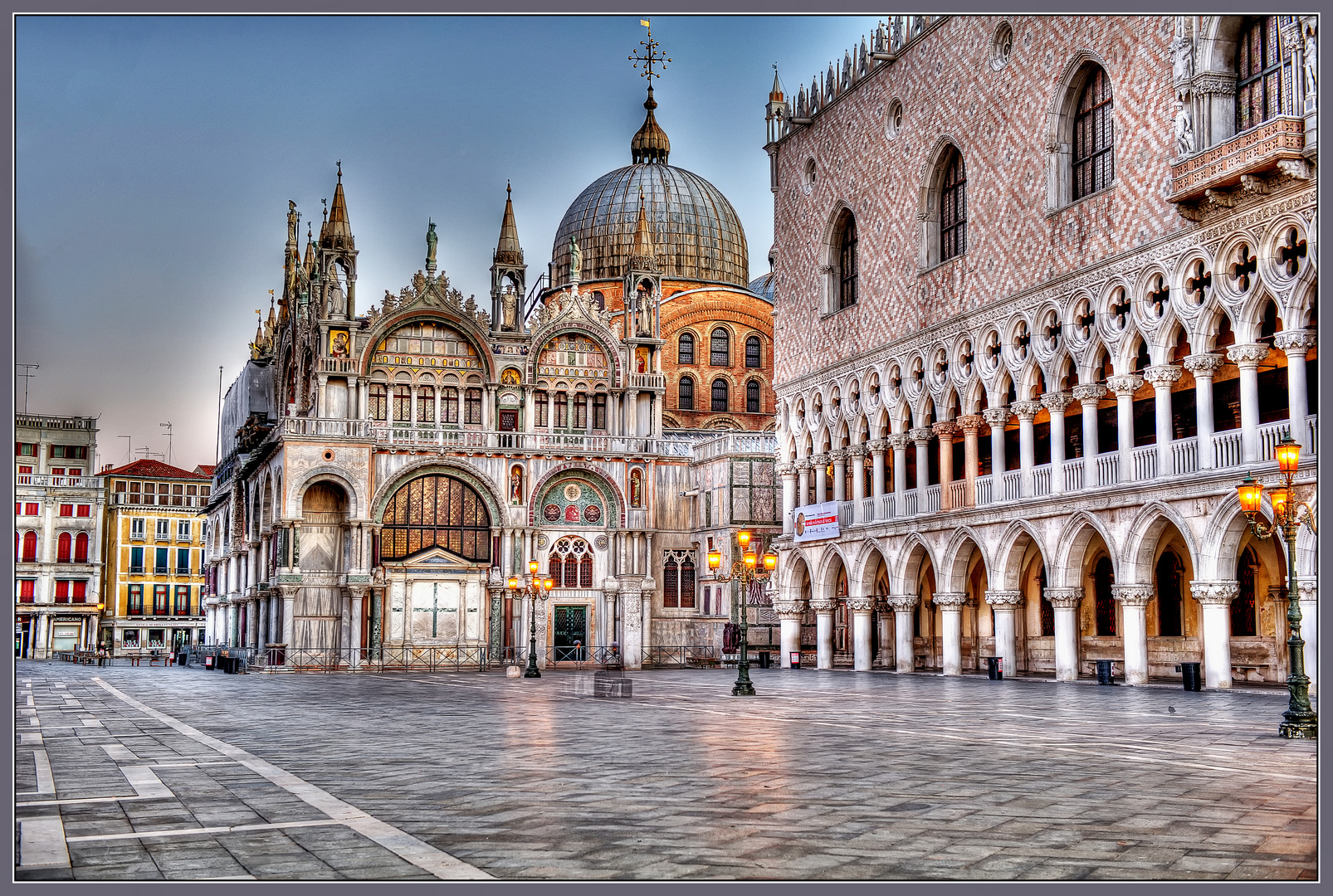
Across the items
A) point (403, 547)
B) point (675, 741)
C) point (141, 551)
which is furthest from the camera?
point (141, 551)

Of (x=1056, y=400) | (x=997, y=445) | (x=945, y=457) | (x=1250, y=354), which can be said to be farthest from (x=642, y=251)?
(x=1250, y=354)

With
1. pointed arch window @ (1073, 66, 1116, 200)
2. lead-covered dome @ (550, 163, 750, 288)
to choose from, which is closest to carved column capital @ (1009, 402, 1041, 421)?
pointed arch window @ (1073, 66, 1116, 200)

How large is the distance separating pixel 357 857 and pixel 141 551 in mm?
80297

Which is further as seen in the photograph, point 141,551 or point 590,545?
point 141,551

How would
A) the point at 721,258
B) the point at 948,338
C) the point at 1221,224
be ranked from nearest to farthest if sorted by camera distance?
1. the point at 1221,224
2. the point at 948,338
3. the point at 721,258

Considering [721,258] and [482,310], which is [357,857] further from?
[721,258]

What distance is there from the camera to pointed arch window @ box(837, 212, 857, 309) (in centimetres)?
4041

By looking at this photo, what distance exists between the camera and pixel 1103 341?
94.4 feet

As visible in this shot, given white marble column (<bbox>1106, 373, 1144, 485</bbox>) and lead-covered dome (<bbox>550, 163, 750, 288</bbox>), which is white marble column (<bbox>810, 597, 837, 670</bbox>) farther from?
lead-covered dome (<bbox>550, 163, 750, 288</bbox>)

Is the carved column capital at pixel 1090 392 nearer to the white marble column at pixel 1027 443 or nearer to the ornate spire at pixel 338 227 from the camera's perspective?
the white marble column at pixel 1027 443

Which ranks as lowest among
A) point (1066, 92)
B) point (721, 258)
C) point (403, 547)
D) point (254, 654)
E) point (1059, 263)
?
point (254, 654)

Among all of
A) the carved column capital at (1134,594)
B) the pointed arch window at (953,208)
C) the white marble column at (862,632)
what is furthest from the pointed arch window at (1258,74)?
the white marble column at (862,632)

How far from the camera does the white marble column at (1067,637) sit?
30.3m

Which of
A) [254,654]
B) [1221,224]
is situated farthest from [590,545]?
[1221,224]
